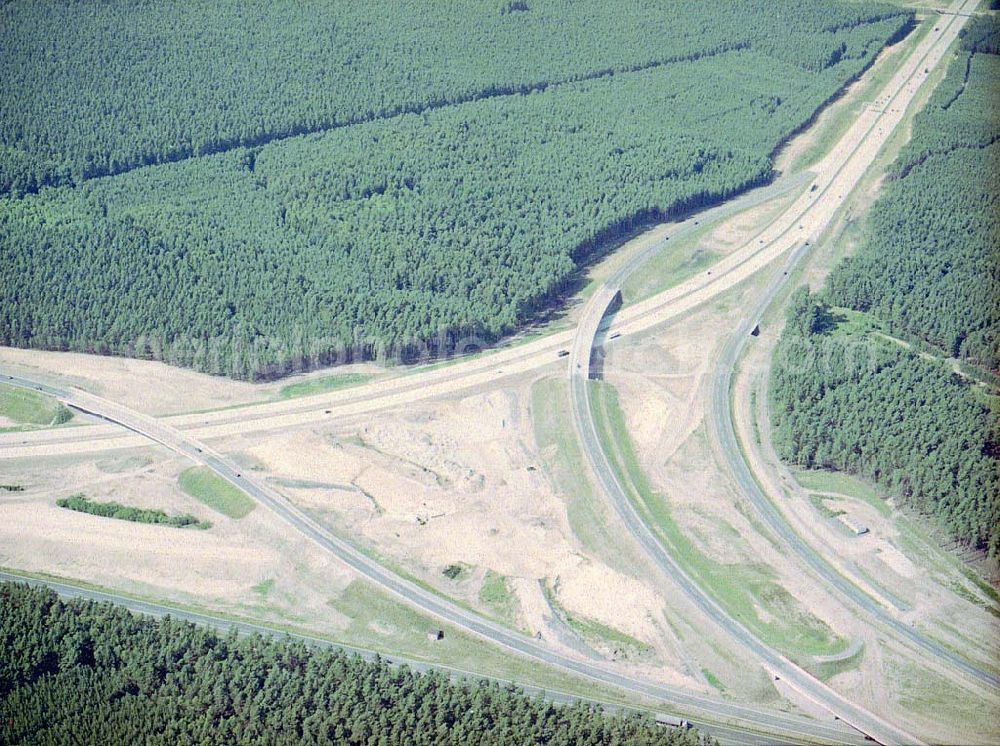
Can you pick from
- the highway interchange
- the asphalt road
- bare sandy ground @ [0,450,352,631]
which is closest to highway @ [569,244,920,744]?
the highway interchange

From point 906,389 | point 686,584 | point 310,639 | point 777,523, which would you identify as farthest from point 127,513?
point 906,389

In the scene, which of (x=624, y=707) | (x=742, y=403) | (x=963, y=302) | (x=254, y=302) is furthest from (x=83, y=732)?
(x=963, y=302)

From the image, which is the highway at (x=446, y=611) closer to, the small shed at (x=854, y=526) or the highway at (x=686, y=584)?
the highway at (x=686, y=584)

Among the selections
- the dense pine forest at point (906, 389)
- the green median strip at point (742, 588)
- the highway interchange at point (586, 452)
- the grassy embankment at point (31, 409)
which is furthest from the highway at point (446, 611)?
the dense pine forest at point (906, 389)

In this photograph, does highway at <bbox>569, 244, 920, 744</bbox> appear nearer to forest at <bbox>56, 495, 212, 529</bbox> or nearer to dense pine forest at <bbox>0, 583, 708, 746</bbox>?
dense pine forest at <bbox>0, 583, 708, 746</bbox>

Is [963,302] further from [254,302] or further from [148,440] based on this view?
[148,440]
